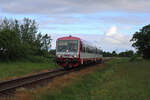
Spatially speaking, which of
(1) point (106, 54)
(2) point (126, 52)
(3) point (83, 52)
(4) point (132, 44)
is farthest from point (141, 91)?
(2) point (126, 52)

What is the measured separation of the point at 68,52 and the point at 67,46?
0.72 m

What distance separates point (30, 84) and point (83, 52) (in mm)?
10984

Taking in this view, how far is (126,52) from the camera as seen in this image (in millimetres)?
125750

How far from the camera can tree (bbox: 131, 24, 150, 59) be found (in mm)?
56562

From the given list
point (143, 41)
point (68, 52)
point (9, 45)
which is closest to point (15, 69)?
point (68, 52)

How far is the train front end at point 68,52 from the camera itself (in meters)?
20.5

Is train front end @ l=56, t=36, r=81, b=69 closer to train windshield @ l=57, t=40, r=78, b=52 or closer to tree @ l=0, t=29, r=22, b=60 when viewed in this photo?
train windshield @ l=57, t=40, r=78, b=52

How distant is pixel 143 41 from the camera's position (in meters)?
56.8

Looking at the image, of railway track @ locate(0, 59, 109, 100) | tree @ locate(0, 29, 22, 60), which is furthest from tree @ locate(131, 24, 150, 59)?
railway track @ locate(0, 59, 109, 100)

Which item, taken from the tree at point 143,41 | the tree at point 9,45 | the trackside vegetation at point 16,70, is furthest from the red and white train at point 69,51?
the tree at point 143,41

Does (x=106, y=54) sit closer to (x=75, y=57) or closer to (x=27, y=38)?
(x=27, y=38)

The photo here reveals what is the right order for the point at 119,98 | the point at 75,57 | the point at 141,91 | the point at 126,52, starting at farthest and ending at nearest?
the point at 126,52, the point at 75,57, the point at 141,91, the point at 119,98

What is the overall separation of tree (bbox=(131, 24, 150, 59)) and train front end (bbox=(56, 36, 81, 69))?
40320mm

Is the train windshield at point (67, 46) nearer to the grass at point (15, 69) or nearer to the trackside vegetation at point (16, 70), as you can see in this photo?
the trackside vegetation at point (16, 70)
